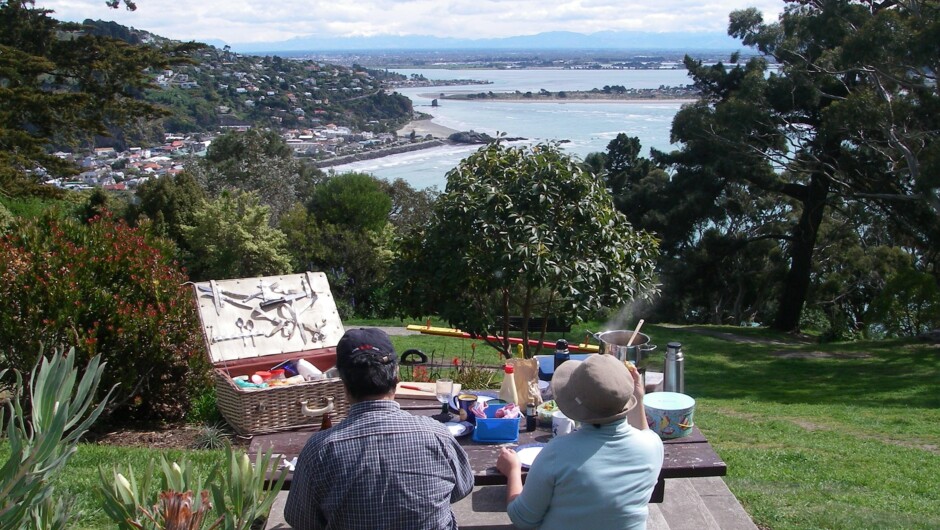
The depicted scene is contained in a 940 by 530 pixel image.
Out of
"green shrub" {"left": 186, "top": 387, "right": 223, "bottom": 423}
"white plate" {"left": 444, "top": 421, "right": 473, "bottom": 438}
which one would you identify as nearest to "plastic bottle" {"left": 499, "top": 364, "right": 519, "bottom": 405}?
"white plate" {"left": 444, "top": 421, "right": 473, "bottom": 438}

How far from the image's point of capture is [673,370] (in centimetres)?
450

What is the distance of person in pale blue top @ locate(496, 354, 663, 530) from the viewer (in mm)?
2902

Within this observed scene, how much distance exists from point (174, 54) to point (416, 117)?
50080 millimetres

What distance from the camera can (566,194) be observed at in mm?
7680

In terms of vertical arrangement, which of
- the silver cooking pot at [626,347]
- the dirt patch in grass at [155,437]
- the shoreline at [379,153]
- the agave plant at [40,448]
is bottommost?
the shoreline at [379,153]

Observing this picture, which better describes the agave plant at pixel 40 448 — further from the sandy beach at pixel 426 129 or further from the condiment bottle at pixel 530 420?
the sandy beach at pixel 426 129

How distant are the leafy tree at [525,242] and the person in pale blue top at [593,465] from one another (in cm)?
427

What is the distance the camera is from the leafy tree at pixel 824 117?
1554 cm

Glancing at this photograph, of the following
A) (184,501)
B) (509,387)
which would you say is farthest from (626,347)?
(184,501)

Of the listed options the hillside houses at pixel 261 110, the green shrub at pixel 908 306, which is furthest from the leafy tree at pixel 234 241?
the hillside houses at pixel 261 110

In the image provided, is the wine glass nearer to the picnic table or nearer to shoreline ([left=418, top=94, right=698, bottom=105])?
the picnic table

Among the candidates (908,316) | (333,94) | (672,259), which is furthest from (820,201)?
(333,94)

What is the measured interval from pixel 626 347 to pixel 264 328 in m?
3.03

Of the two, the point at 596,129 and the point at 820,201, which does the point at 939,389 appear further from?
the point at 596,129
